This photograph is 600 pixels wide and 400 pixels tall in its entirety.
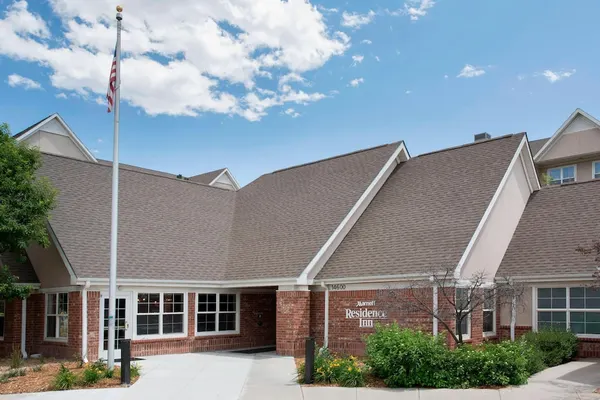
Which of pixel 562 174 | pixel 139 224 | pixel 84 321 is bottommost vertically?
pixel 84 321

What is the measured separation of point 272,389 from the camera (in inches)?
513

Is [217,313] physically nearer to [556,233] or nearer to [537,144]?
[556,233]

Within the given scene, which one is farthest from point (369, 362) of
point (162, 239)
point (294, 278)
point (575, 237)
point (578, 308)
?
point (162, 239)

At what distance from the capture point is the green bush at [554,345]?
15.6 meters

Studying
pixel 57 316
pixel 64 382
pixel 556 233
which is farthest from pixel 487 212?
pixel 57 316

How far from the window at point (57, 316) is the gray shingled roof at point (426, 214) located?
27.6 feet

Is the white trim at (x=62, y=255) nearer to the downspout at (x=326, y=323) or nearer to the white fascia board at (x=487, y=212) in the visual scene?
the downspout at (x=326, y=323)

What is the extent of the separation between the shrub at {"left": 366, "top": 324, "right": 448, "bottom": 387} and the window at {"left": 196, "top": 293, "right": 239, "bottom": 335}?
31.2ft

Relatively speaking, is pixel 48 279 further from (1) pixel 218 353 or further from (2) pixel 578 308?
(2) pixel 578 308

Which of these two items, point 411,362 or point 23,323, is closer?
point 411,362

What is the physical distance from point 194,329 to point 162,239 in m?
3.65

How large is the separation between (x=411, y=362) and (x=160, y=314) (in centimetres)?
1022

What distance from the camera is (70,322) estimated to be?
18.5m

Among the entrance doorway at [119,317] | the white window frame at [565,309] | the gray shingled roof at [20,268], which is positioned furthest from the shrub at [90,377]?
the white window frame at [565,309]
